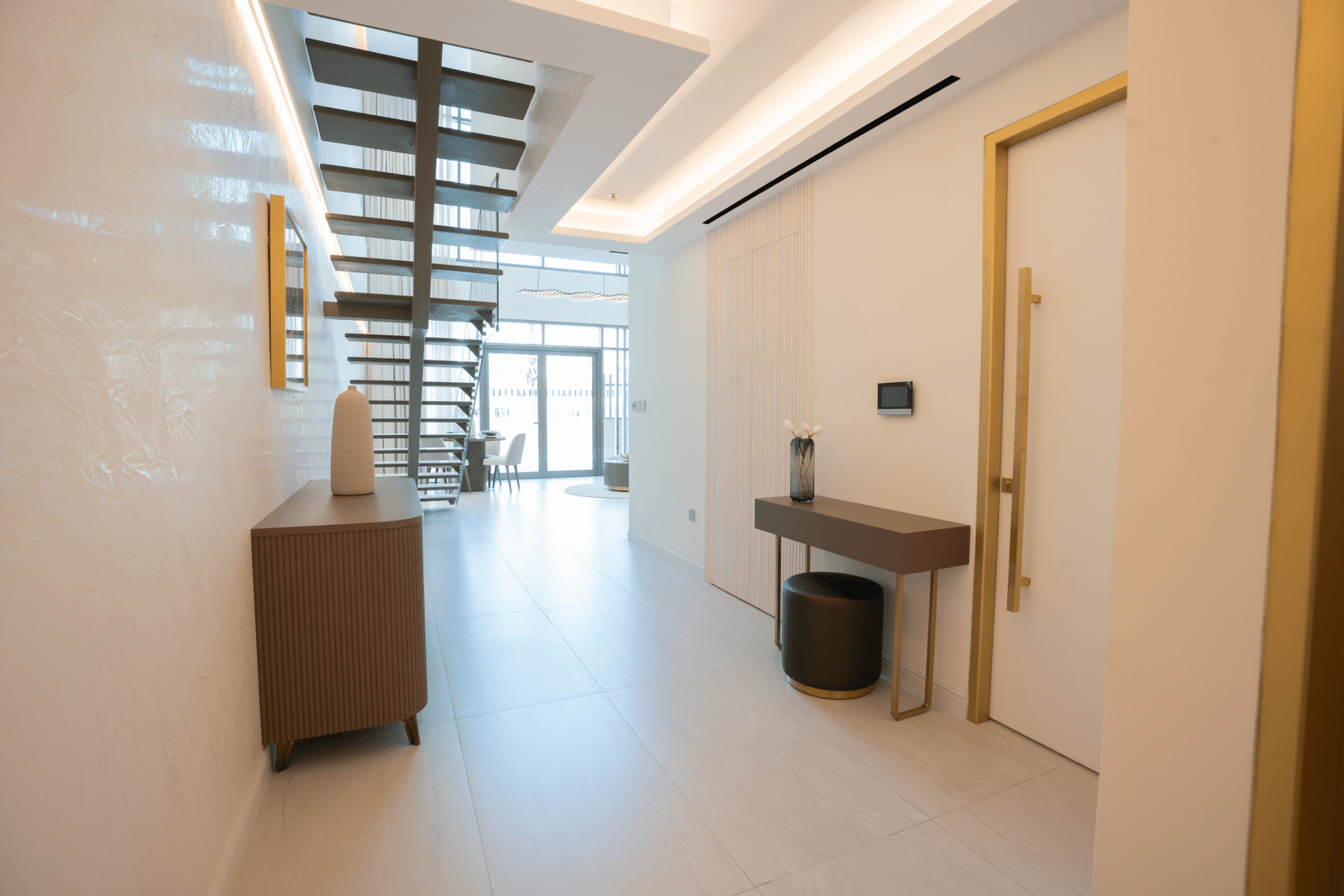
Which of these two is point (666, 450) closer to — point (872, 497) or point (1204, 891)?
point (872, 497)

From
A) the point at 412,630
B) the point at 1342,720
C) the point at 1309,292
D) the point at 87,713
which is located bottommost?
the point at 412,630

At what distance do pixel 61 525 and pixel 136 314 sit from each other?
0.50m

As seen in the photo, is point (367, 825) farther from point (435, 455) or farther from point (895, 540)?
point (435, 455)

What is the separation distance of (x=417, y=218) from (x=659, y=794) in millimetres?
3065

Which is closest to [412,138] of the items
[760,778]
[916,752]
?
[760,778]

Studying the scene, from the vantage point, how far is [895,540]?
2668 mm

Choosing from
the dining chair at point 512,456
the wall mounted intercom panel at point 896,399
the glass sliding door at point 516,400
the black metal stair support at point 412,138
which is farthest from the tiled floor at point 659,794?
the glass sliding door at point 516,400

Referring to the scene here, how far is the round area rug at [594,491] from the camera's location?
977cm

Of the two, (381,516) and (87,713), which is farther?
(381,516)

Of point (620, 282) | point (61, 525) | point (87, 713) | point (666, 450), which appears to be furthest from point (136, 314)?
point (620, 282)

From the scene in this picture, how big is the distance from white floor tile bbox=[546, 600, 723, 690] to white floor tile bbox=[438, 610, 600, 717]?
9 centimetres

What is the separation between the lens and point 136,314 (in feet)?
4.15

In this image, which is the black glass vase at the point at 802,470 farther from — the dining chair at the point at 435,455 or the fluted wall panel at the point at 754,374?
the dining chair at the point at 435,455

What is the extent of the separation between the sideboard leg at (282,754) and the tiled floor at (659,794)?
0.06m
